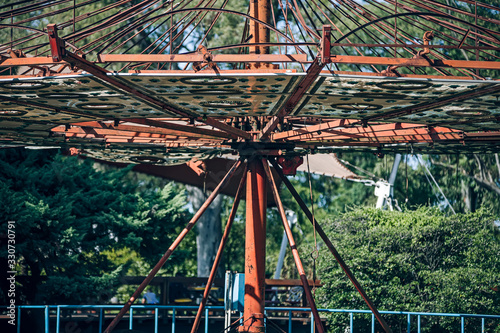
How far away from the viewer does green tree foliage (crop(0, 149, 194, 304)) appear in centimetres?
1733

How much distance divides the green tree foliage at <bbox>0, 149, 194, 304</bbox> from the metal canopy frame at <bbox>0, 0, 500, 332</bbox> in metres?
2.91

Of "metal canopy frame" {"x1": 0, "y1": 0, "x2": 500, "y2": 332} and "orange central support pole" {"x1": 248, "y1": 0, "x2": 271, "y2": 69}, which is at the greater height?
"orange central support pole" {"x1": 248, "y1": 0, "x2": 271, "y2": 69}

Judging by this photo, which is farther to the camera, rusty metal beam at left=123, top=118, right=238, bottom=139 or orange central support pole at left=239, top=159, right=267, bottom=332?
orange central support pole at left=239, top=159, right=267, bottom=332

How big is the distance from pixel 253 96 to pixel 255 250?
12.1 feet

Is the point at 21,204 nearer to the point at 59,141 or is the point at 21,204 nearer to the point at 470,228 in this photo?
the point at 59,141

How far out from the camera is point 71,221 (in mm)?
17859

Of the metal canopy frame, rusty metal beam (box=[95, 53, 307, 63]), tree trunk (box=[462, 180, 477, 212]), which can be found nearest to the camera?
rusty metal beam (box=[95, 53, 307, 63])

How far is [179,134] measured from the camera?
1215cm

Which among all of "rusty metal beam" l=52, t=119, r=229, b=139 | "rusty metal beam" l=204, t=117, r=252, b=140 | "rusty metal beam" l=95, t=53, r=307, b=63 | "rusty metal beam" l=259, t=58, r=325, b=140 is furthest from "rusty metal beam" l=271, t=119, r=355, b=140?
"rusty metal beam" l=95, t=53, r=307, b=63

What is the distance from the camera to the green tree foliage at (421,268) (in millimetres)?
17472

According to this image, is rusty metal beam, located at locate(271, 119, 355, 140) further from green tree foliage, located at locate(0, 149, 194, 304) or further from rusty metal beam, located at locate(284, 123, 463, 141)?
green tree foliage, located at locate(0, 149, 194, 304)

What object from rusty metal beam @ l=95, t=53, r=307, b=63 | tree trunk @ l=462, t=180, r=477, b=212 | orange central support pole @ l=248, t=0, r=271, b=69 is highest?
orange central support pole @ l=248, t=0, r=271, b=69

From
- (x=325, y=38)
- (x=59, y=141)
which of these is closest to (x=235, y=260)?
(x=59, y=141)

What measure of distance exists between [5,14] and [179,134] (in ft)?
13.0
